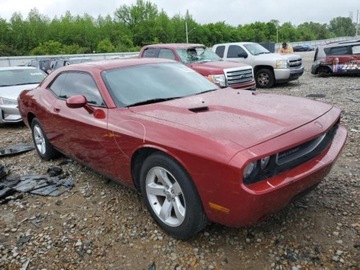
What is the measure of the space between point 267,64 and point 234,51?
164cm

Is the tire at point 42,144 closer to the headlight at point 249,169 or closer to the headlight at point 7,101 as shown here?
the headlight at point 7,101

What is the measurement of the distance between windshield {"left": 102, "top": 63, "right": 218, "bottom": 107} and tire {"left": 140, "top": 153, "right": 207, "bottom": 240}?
0.84 metres

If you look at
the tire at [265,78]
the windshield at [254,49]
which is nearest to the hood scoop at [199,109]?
the tire at [265,78]

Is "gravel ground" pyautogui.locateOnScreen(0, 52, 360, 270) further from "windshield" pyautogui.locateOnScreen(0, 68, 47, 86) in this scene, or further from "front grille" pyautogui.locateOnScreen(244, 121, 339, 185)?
"windshield" pyautogui.locateOnScreen(0, 68, 47, 86)

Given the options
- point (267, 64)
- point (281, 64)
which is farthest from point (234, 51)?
point (281, 64)

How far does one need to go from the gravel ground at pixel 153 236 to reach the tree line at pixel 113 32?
46212mm

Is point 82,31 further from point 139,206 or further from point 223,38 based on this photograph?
point 139,206

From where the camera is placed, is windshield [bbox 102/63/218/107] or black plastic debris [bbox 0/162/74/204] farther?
black plastic debris [bbox 0/162/74/204]

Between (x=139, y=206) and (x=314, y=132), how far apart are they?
1.91 m

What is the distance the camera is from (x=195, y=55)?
9898 millimetres

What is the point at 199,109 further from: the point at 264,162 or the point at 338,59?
the point at 338,59

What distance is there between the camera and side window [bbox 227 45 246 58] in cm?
1263

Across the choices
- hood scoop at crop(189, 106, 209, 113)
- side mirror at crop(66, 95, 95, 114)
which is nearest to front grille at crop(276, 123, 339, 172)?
hood scoop at crop(189, 106, 209, 113)

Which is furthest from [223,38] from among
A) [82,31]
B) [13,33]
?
[13,33]
